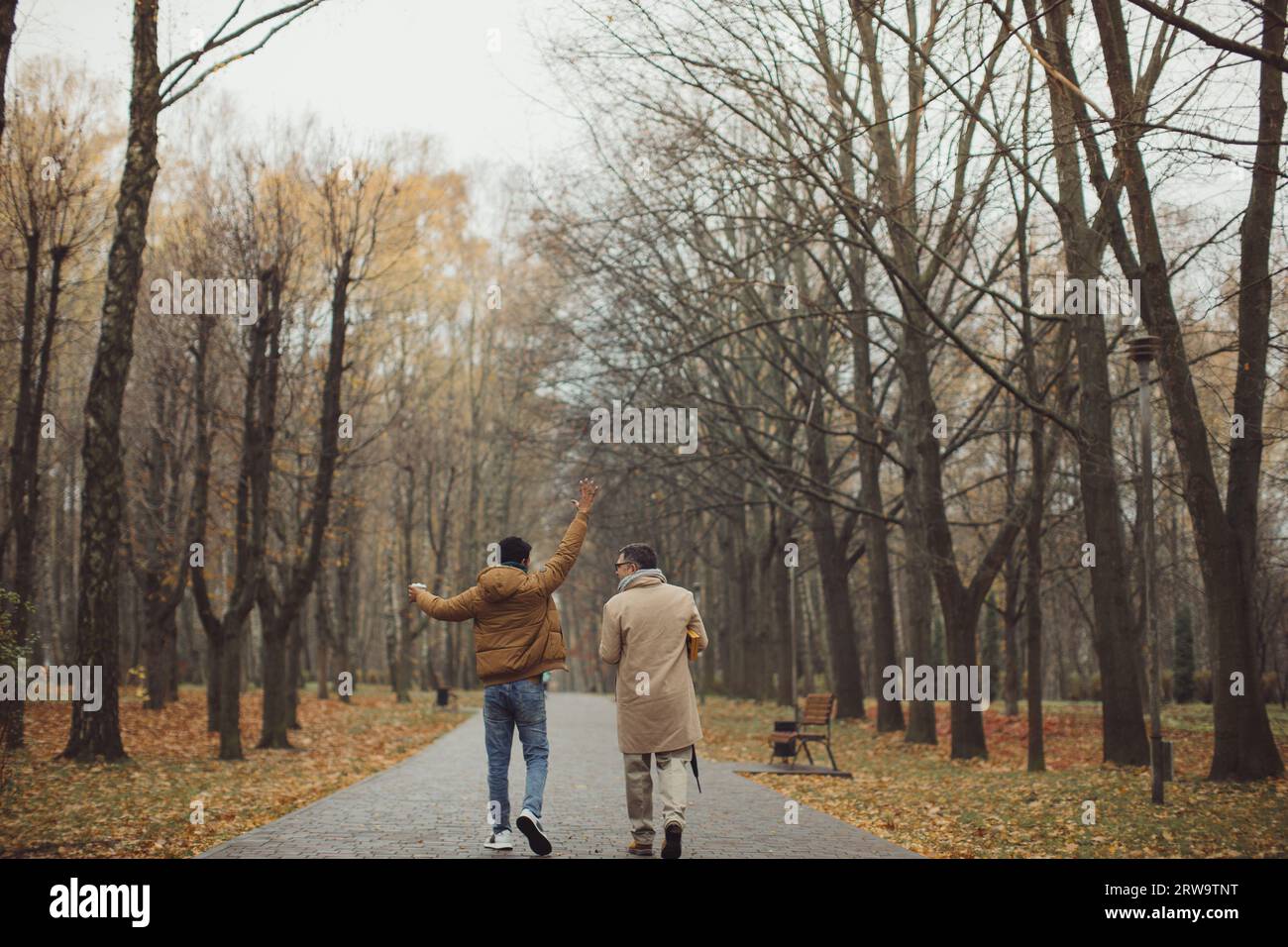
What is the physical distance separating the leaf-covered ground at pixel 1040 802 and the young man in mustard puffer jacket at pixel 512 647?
321 cm

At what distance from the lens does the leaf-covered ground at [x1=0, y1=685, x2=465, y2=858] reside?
928 centimetres

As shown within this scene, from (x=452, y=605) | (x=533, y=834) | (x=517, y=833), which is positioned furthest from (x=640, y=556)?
(x=517, y=833)

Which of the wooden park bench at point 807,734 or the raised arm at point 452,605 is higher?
the raised arm at point 452,605

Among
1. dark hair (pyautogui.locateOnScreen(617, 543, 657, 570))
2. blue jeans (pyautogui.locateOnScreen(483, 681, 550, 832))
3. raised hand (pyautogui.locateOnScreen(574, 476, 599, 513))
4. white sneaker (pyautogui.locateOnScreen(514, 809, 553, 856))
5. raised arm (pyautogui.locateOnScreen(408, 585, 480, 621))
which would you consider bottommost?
white sneaker (pyautogui.locateOnScreen(514, 809, 553, 856))

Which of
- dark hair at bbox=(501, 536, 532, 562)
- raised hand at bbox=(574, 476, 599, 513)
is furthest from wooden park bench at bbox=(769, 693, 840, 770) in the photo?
raised hand at bbox=(574, 476, 599, 513)

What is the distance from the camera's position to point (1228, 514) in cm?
1385

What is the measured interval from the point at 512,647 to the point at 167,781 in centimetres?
726

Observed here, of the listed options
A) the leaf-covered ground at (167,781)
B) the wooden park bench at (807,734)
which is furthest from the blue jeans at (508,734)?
the wooden park bench at (807,734)

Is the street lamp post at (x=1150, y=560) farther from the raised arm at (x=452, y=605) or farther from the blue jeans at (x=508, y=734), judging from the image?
the raised arm at (x=452, y=605)

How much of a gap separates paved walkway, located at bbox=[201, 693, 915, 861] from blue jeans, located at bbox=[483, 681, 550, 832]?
356mm

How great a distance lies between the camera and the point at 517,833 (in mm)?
9797

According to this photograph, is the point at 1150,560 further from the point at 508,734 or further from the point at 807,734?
the point at 508,734

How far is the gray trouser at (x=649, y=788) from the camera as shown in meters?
8.14

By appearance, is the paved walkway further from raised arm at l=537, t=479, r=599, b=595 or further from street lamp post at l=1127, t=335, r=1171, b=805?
street lamp post at l=1127, t=335, r=1171, b=805
